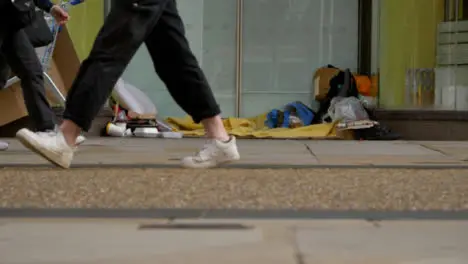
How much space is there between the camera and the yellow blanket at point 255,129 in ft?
21.1

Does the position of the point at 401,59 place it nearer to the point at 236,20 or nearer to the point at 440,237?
the point at 236,20

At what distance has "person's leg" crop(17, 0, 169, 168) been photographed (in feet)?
9.78

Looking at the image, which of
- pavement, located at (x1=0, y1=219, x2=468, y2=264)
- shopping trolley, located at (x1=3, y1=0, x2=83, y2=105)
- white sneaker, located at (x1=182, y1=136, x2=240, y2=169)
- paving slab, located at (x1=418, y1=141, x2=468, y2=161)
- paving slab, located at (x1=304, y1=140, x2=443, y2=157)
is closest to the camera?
pavement, located at (x1=0, y1=219, x2=468, y2=264)

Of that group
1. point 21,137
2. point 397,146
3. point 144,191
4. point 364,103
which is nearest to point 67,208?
point 144,191

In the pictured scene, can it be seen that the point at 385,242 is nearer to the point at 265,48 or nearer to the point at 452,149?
the point at 452,149

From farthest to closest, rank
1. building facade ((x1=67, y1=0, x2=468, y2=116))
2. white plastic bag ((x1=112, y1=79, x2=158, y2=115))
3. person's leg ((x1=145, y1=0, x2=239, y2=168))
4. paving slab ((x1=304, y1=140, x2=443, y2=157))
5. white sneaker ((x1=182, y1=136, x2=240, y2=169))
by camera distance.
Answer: building facade ((x1=67, y1=0, x2=468, y2=116)) < white plastic bag ((x1=112, y1=79, x2=158, y2=115)) < paving slab ((x1=304, y1=140, x2=443, y2=157)) < white sneaker ((x1=182, y1=136, x2=240, y2=169)) < person's leg ((x1=145, y1=0, x2=239, y2=168))

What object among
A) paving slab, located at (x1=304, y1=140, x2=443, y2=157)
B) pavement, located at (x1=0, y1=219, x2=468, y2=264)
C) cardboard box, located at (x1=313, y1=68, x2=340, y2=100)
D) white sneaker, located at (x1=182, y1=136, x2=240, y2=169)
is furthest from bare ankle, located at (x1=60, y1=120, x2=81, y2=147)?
cardboard box, located at (x1=313, y1=68, x2=340, y2=100)


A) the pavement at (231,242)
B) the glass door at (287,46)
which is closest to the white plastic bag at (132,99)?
the glass door at (287,46)

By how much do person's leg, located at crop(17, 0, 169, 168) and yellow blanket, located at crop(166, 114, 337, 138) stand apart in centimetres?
335

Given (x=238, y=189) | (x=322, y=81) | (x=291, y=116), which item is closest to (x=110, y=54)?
(x=238, y=189)

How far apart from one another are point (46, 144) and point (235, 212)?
112cm

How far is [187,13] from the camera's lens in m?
7.95

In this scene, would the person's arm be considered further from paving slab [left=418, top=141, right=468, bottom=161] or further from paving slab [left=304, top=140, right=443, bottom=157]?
paving slab [left=418, top=141, right=468, bottom=161]

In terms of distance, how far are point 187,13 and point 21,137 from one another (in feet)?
16.7
